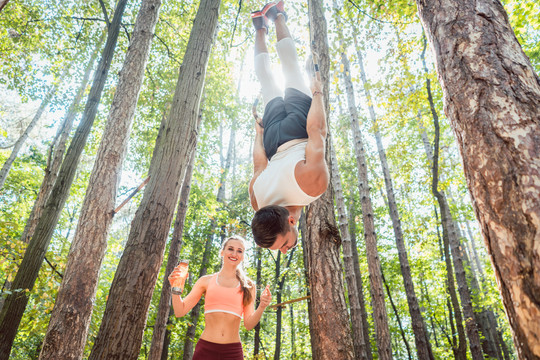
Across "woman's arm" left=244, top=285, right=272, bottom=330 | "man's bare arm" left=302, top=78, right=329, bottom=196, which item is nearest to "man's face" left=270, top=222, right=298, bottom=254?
"man's bare arm" left=302, top=78, right=329, bottom=196

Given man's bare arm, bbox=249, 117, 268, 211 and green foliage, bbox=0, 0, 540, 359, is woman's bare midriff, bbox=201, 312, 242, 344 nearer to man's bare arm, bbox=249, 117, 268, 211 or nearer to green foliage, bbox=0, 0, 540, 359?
man's bare arm, bbox=249, 117, 268, 211

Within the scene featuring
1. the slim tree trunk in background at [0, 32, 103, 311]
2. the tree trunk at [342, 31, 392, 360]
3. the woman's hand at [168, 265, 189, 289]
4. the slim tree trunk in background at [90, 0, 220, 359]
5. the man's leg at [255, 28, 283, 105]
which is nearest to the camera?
the slim tree trunk in background at [90, 0, 220, 359]

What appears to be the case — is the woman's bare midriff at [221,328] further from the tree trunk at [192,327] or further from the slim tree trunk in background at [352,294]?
the tree trunk at [192,327]

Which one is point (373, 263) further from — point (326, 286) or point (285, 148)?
point (285, 148)

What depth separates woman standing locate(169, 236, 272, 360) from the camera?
10.7ft

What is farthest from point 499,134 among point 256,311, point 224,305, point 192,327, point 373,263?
point 192,327

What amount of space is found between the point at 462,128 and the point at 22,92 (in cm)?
1340

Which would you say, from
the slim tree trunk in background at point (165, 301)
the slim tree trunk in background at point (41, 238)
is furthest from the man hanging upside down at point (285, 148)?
the slim tree trunk in background at point (41, 238)

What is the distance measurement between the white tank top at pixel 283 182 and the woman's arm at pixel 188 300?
1356 millimetres

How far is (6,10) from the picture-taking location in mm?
Result: 8375

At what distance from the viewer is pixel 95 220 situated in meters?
3.82

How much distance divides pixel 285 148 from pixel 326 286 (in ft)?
4.69

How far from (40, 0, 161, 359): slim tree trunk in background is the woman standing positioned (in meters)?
1.17

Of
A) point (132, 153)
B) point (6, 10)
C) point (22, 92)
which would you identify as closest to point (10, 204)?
point (22, 92)
